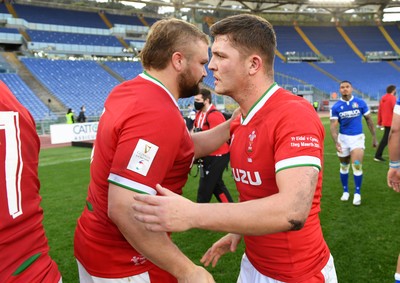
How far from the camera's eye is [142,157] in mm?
1571

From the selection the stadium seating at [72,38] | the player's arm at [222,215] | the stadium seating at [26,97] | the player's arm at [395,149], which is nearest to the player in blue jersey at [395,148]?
the player's arm at [395,149]

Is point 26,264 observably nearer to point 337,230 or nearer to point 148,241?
point 148,241

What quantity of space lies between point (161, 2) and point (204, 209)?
120 feet

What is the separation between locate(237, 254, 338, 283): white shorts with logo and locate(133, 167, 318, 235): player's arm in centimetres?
87

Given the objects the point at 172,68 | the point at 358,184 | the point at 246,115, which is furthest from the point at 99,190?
the point at 358,184

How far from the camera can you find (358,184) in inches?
266

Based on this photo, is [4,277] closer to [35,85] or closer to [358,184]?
[358,184]

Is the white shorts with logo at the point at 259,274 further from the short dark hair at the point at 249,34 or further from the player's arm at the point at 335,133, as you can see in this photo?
the player's arm at the point at 335,133

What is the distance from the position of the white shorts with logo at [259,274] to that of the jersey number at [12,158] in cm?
140

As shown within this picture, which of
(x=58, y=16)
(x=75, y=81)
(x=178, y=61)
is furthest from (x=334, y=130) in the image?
(x=58, y=16)

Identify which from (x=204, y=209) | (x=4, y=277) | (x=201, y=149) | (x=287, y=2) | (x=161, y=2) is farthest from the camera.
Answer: (x=287, y=2)

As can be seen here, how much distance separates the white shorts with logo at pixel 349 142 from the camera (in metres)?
6.85

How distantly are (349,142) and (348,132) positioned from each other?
0.19 m

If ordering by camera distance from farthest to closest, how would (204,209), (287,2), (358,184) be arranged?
(287,2) → (358,184) → (204,209)
